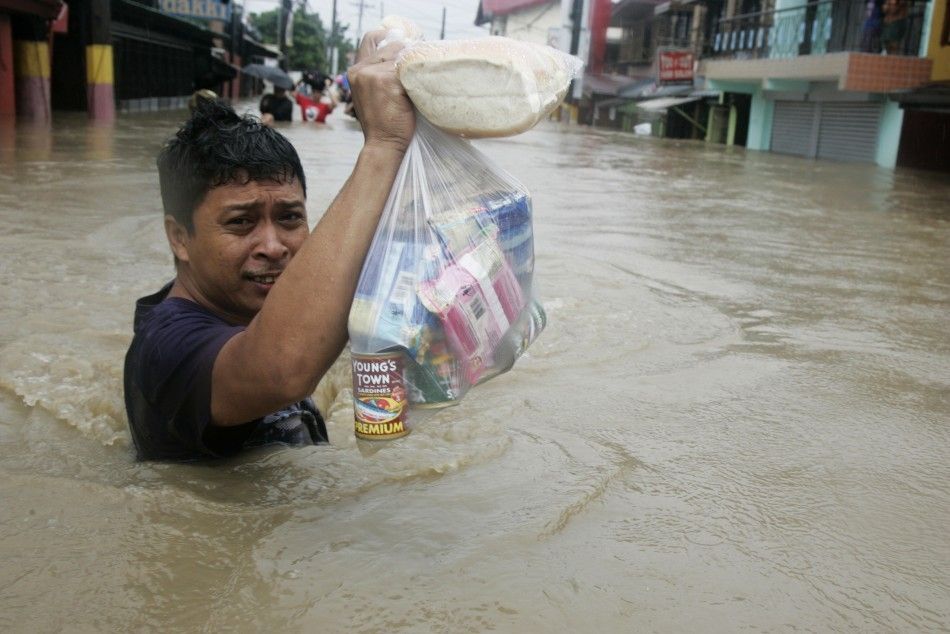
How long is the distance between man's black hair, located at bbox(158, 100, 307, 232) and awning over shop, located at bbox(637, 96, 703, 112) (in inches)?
1173

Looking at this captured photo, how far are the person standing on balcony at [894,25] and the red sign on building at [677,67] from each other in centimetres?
1444

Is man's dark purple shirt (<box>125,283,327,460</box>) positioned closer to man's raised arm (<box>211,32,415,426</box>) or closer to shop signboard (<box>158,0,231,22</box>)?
man's raised arm (<box>211,32,415,426</box>)

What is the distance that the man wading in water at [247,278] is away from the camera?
143 centimetres

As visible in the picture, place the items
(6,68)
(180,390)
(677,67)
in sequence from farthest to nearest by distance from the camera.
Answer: (677,67) < (6,68) < (180,390)

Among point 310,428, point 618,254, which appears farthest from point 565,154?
point 310,428

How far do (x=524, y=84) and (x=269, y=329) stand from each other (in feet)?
1.76

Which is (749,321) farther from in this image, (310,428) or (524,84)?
(524,84)

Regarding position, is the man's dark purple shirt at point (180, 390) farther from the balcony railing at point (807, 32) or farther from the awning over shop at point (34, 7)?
the balcony railing at point (807, 32)

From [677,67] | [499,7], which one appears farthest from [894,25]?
[499,7]

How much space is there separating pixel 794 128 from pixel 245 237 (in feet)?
76.9

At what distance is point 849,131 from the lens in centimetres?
2023

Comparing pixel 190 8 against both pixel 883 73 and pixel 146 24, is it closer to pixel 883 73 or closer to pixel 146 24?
pixel 146 24

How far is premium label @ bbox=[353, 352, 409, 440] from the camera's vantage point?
54.1 inches

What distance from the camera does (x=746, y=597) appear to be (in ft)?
4.99
